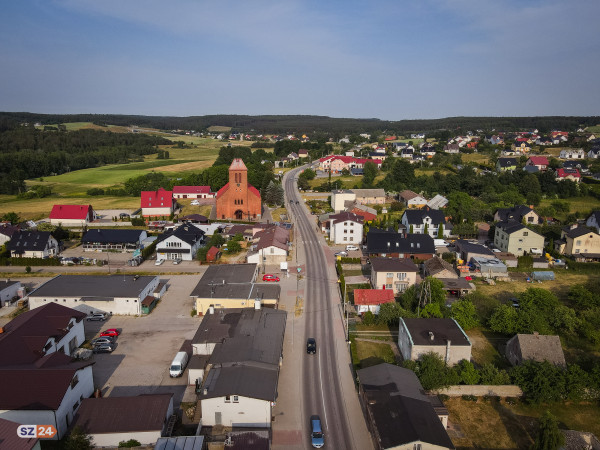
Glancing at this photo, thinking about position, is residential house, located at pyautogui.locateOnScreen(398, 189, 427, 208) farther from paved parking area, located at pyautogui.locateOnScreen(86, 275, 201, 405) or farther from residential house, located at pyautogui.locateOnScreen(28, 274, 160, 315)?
residential house, located at pyautogui.locateOnScreen(28, 274, 160, 315)

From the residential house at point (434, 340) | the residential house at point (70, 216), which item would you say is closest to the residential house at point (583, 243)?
the residential house at point (434, 340)

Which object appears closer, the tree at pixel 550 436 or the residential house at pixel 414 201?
the tree at pixel 550 436

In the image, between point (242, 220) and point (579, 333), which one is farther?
point (242, 220)

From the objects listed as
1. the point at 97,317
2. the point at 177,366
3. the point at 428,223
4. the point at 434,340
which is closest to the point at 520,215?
the point at 428,223

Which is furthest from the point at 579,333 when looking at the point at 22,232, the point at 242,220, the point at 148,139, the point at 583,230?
the point at 148,139

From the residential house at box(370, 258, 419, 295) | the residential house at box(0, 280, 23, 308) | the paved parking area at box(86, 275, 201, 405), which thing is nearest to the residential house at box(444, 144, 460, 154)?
the residential house at box(370, 258, 419, 295)

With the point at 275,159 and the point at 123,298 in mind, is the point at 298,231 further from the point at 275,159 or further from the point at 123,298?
the point at 275,159

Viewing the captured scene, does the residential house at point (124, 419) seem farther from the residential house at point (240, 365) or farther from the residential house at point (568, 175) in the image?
the residential house at point (568, 175)
